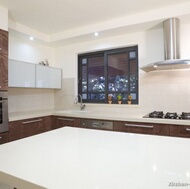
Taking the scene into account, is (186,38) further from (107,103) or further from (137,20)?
(107,103)

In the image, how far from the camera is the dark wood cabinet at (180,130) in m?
2.14

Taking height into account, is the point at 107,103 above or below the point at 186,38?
below

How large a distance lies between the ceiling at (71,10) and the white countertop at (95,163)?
1935 millimetres

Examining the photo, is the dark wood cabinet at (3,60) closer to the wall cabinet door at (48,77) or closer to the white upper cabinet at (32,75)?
the white upper cabinet at (32,75)

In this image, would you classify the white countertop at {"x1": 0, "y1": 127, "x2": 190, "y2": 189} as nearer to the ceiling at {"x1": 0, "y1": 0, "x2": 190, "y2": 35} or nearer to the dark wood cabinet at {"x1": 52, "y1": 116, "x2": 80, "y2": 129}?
the dark wood cabinet at {"x1": 52, "y1": 116, "x2": 80, "y2": 129}

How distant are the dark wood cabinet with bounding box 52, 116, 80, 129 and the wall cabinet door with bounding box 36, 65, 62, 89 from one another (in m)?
0.73

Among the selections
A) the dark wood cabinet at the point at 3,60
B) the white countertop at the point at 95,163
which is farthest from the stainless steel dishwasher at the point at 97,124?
the white countertop at the point at 95,163

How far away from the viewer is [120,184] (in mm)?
635

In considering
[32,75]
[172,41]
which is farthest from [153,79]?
[32,75]

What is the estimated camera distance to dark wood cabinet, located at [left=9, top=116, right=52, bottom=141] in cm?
258

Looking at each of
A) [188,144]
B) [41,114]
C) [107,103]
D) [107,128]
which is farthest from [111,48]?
[188,144]

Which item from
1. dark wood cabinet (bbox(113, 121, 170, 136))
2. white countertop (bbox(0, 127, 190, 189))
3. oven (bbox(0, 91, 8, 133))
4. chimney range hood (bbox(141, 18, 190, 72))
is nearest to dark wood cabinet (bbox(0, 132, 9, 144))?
oven (bbox(0, 91, 8, 133))

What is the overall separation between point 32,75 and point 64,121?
1.05m

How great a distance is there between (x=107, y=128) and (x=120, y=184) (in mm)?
2065
